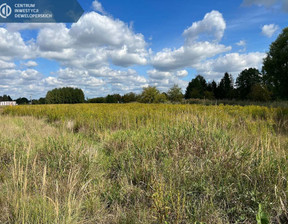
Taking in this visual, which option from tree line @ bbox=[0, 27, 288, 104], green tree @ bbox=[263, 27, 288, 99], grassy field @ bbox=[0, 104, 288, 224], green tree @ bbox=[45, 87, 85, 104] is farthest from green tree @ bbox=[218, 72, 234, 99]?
green tree @ bbox=[45, 87, 85, 104]

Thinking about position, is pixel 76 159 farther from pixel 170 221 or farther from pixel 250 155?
pixel 250 155

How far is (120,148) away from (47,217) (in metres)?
2.23

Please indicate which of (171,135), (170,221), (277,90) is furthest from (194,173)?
(277,90)

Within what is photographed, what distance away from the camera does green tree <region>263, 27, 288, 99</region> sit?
23.1m

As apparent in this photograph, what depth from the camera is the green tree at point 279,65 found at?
910 inches

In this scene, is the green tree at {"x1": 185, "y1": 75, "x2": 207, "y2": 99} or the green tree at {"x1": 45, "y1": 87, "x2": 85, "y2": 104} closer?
the green tree at {"x1": 185, "y1": 75, "x2": 207, "y2": 99}

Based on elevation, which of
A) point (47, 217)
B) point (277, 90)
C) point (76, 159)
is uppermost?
point (277, 90)

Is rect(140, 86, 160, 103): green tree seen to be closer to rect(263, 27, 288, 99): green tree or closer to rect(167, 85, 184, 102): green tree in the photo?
rect(167, 85, 184, 102): green tree

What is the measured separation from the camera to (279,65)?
23.7 m

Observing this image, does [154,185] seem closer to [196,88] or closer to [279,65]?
[279,65]

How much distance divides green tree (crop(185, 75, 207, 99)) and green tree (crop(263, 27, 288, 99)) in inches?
708

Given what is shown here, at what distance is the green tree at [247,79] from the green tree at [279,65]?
1535 cm

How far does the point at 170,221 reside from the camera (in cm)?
174

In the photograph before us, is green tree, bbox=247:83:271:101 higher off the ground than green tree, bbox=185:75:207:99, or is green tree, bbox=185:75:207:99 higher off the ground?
green tree, bbox=185:75:207:99
